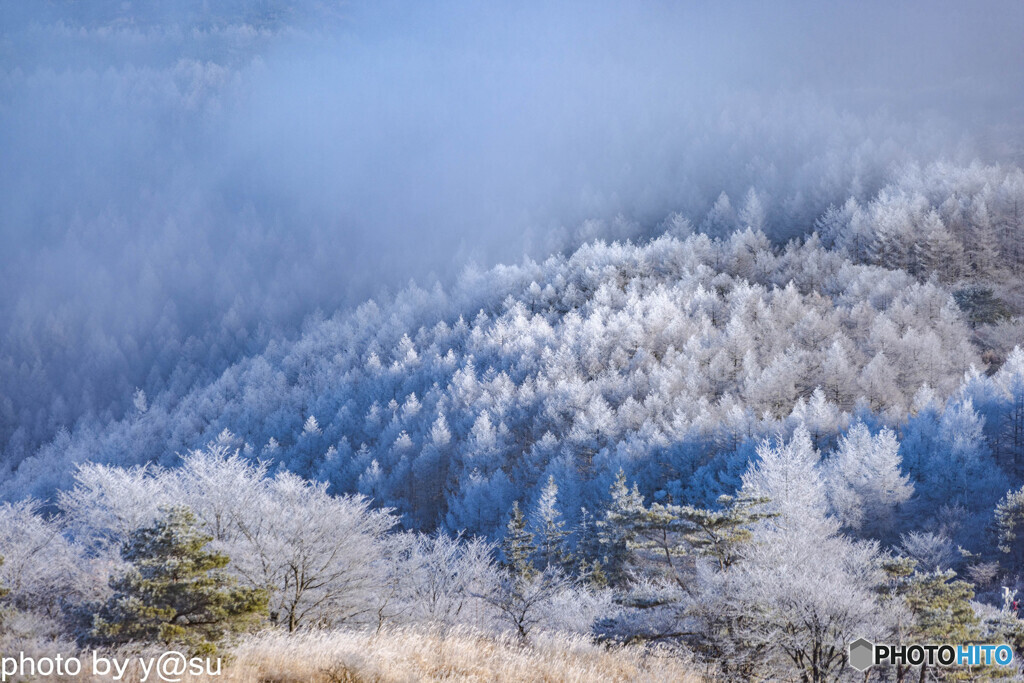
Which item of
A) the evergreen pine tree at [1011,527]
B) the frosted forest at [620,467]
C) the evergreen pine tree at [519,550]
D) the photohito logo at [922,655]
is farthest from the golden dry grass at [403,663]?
the evergreen pine tree at [1011,527]

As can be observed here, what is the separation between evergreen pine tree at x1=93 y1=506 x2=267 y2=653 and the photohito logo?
13.5 metres

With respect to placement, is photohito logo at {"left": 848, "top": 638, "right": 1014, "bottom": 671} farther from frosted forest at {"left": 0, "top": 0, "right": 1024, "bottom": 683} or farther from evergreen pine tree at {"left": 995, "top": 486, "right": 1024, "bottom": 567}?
evergreen pine tree at {"left": 995, "top": 486, "right": 1024, "bottom": 567}

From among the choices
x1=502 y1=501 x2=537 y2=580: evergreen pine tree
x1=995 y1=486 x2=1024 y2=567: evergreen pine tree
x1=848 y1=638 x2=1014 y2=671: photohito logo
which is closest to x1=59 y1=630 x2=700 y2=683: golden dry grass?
x1=848 y1=638 x2=1014 y2=671: photohito logo

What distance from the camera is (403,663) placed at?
9.71 m

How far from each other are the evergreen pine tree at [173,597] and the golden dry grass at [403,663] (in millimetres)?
915

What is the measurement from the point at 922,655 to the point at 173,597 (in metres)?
17.0

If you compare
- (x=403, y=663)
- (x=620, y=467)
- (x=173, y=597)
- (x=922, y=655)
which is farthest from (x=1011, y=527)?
(x=173, y=597)

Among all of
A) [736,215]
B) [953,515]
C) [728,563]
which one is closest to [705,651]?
[728,563]

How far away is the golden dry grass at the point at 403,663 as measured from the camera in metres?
9.12

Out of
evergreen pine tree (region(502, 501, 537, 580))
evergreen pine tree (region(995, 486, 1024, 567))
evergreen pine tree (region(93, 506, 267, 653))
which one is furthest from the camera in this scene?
evergreen pine tree (region(502, 501, 537, 580))

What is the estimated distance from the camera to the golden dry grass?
912 cm

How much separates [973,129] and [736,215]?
3011 inches

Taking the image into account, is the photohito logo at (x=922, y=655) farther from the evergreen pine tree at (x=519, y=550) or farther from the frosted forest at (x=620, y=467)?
the evergreen pine tree at (x=519, y=550)

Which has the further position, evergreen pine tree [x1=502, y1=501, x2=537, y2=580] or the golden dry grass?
evergreen pine tree [x1=502, y1=501, x2=537, y2=580]
